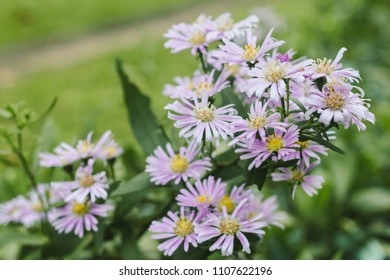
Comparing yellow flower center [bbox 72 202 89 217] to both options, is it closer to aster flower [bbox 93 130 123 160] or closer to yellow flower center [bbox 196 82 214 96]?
aster flower [bbox 93 130 123 160]

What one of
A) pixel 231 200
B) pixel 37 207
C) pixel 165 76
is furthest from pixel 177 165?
pixel 165 76

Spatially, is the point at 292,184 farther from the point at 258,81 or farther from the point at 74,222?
the point at 74,222

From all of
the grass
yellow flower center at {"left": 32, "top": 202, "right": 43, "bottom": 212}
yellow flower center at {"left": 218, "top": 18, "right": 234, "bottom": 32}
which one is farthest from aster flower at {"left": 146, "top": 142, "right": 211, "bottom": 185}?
the grass

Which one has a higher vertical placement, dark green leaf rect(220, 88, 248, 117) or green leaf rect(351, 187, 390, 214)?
green leaf rect(351, 187, 390, 214)

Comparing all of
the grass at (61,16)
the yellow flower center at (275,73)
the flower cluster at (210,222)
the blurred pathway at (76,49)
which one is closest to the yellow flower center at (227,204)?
the flower cluster at (210,222)
